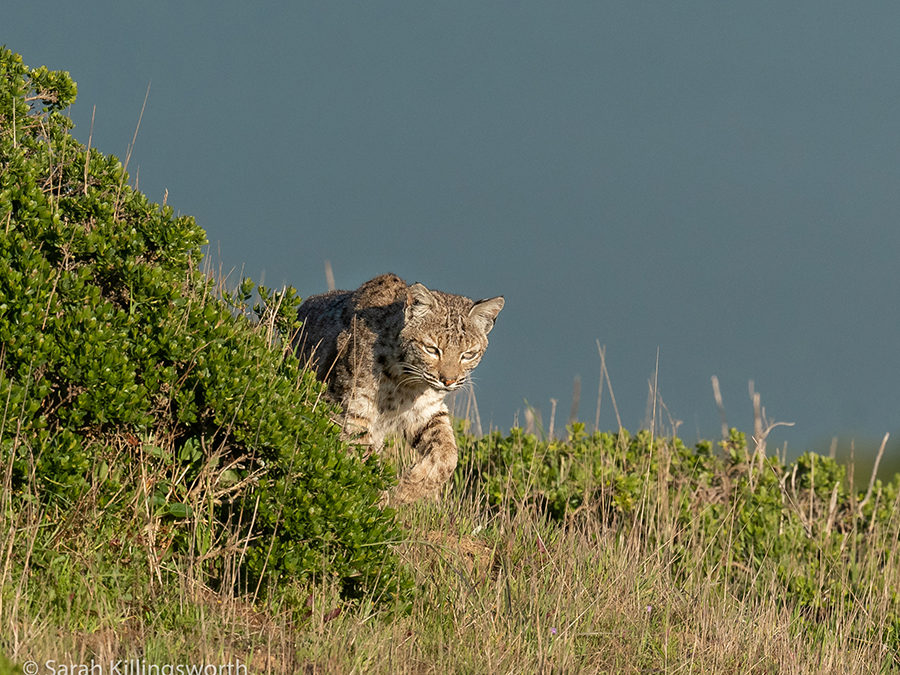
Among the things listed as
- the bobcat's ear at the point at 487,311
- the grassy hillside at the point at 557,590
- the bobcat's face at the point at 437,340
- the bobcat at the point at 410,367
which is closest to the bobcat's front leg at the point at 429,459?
the bobcat at the point at 410,367

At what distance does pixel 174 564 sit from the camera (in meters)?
6.23

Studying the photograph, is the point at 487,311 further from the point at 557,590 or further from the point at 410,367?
the point at 557,590

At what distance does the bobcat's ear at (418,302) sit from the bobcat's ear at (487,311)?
48 cm

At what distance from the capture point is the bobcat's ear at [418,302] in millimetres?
9633

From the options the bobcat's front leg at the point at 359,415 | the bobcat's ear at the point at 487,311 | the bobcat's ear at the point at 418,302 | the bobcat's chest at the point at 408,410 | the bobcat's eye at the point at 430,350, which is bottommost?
the bobcat's front leg at the point at 359,415

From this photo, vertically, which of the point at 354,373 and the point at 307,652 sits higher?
the point at 354,373

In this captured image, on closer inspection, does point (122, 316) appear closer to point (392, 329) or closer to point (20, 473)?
point (20, 473)

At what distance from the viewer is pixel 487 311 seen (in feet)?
33.4

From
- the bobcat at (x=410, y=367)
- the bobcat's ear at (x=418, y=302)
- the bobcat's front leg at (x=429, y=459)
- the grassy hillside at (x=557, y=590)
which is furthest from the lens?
the bobcat's ear at (x=418, y=302)

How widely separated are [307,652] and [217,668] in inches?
22.6

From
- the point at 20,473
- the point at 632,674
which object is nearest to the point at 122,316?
the point at 20,473

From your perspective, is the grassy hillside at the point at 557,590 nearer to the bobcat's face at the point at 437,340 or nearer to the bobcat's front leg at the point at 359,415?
the bobcat's front leg at the point at 359,415

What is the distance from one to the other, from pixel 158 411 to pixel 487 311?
447 cm

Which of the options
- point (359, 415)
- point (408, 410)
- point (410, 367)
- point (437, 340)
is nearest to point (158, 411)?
point (359, 415)
